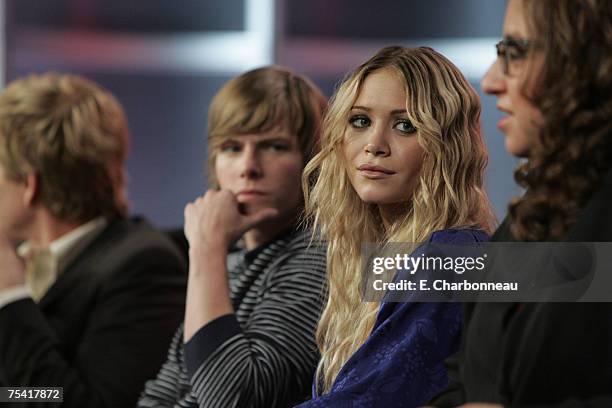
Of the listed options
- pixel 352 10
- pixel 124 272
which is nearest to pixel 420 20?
pixel 352 10

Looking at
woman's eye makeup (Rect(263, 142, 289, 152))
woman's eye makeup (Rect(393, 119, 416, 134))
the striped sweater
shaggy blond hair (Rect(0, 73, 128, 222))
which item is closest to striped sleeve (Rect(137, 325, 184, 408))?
the striped sweater

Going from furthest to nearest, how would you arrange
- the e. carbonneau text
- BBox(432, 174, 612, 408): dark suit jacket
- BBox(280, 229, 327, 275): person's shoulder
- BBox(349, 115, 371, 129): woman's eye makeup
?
→ BBox(280, 229, 327, 275): person's shoulder < BBox(349, 115, 371, 129): woman's eye makeup < the e. carbonneau text < BBox(432, 174, 612, 408): dark suit jacket

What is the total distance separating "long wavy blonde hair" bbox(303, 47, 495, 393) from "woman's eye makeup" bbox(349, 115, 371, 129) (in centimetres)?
1

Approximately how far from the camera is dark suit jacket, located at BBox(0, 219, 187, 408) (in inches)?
75.3

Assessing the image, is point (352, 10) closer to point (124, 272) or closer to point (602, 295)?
point (124, 272)

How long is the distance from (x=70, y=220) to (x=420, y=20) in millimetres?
1518

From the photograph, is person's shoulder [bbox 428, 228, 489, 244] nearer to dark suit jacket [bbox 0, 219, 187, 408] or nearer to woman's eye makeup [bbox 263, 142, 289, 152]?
woman's eye makeup [bbox 263, 142, 289, 152]

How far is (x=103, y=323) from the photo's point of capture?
200 cm

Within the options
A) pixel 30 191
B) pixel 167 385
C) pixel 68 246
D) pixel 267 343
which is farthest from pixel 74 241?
pixel 267 343

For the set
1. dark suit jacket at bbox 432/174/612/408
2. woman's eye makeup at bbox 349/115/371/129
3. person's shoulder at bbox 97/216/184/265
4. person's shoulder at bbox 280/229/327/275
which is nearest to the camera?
dark suit jacket at bbox 432/174/612/408

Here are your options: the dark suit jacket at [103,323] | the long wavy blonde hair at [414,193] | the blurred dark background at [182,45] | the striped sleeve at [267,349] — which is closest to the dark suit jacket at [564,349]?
the long wavy blonde hair at [414,193]

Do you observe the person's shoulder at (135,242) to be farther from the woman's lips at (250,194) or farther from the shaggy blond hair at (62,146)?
the woman's lips at (250,194)

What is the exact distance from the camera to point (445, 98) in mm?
1371

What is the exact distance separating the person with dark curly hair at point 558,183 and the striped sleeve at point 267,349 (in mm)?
532
